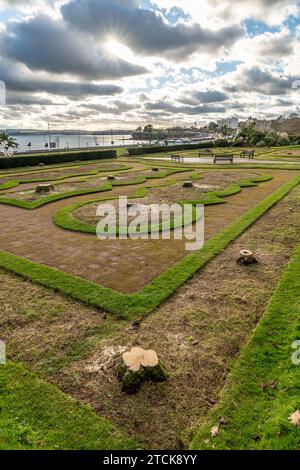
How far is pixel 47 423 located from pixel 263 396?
2421 millimetres

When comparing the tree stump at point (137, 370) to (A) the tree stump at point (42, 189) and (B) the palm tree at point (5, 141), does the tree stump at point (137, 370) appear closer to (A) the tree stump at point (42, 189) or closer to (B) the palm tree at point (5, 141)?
Answer: (A) the tree stump at point (42, 189)

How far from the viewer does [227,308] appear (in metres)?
5.52

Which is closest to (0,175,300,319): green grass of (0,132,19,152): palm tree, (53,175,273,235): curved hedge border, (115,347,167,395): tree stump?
(115,347,167,395): tree stump

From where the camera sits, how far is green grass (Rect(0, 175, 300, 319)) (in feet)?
18.6

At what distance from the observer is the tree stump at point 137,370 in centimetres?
387

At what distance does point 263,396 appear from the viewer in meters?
3.68

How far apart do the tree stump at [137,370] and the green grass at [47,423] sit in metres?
0.54

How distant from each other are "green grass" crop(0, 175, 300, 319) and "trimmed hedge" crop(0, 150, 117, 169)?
25.2 metres

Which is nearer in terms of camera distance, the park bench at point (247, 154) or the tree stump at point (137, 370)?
the tree stump at point (137, 370)

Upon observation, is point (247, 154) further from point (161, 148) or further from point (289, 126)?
point (289, 126)

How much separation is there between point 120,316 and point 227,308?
72.8 inches

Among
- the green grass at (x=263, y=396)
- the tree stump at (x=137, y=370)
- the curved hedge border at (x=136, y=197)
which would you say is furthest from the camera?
the curved hedge border at (x=136, y=197)

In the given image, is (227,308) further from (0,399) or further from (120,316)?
(0,399)

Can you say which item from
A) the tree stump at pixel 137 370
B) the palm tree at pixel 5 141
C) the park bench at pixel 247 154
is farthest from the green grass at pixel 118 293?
the palm tree at pixel 5 141
